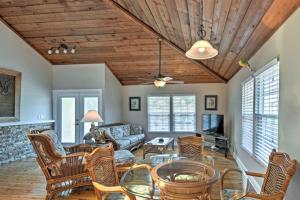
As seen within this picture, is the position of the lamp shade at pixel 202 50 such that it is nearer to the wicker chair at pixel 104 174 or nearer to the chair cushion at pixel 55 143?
the wicker chair at pixel 104 174

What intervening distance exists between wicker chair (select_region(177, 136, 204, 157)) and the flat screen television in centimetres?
392

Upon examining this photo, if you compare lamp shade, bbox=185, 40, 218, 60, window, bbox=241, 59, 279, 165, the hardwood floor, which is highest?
lamp shade, bbox=185, 40, 218, 60

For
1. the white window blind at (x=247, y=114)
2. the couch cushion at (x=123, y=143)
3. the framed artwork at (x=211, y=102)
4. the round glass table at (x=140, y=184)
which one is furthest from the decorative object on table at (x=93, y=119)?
the framed artwork at (x=211, y=102)

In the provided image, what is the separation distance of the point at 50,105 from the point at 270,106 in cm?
670

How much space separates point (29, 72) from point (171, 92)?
15.1 ft

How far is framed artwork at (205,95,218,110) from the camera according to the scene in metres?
8.77

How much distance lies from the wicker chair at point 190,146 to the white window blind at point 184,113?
191 inches

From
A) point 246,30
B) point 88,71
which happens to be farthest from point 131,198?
point 88,71

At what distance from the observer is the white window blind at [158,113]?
Answer: 9.05 meters

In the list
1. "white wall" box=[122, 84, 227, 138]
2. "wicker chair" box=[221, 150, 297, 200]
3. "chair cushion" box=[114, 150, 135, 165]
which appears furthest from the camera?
"white wall" box=[122, 84, 227, 138]

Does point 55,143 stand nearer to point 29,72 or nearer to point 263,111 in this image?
point 263,111

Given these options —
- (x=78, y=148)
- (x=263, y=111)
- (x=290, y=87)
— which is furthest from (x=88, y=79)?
(x=290, y=87)

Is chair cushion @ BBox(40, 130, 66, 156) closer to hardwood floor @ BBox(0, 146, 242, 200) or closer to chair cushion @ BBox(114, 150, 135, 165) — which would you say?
hardwood floor @ BBox(0, 146, 242, 200)

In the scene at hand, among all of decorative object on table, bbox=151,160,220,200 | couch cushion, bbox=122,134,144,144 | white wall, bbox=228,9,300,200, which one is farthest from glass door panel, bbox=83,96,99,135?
white wall, bbox=228,9,300,200
